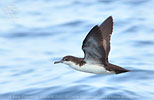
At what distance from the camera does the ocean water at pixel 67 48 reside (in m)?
13.3

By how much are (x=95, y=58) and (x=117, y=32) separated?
7.46 meters

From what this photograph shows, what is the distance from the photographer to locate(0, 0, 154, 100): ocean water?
1330 cm

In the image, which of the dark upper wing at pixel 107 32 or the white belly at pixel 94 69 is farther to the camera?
the dark upper wing at pixel 107 32

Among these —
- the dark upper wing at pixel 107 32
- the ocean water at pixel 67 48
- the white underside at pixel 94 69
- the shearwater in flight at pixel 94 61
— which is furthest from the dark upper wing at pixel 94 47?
the ocean water at pixel 67 48

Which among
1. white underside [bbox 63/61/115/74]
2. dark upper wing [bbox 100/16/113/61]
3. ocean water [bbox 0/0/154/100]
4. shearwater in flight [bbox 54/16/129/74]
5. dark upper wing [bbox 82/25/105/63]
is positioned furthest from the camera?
ocean water [bbox 0/0/154/100]

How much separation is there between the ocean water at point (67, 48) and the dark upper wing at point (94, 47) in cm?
210

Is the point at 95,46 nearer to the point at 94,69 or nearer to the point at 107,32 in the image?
the point at 94,69

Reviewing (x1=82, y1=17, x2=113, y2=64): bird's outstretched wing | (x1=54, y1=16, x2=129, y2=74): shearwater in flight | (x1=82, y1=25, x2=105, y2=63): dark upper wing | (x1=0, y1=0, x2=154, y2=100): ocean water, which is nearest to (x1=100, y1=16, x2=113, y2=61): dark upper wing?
(x1=82, y1=17, x2=113, y2=64): bird's outstretched wing

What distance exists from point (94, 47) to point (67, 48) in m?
6.57

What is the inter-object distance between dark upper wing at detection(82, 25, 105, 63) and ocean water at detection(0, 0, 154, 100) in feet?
6.88

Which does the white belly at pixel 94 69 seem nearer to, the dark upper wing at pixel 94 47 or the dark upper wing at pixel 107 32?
the dark upper wing at pixel 94 47

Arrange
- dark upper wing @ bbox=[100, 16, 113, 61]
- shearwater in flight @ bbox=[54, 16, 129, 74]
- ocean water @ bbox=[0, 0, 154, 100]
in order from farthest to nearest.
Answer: ocean water @ bbox=[0, 0, 154, 100] → dark upper wing @ bbox=[100, 16, 113, 61] → shearwater in flight @ bbox=[54, 16, 129, 74]

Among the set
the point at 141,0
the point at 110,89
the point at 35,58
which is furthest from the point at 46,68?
the point at 141,0

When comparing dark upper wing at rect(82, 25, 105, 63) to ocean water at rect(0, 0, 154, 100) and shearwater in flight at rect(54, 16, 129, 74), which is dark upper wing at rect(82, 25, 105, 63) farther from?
ocean water at rect(0, 0, 154, 100)
